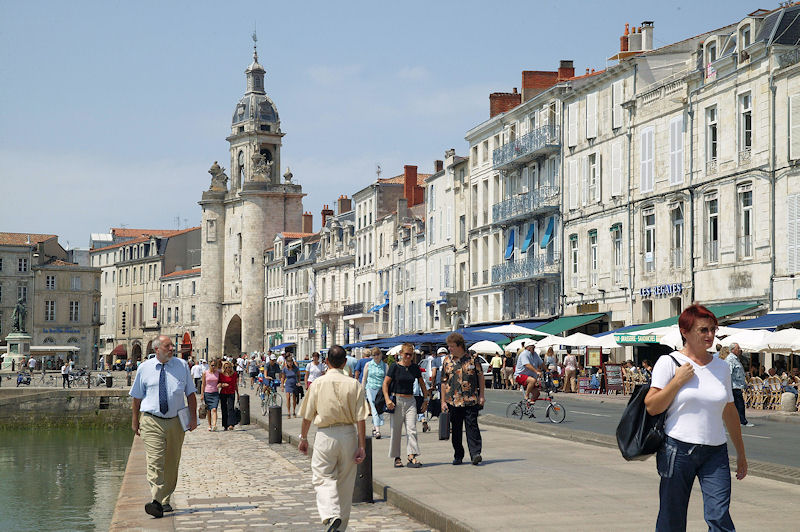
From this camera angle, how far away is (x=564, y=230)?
4644 centimetres

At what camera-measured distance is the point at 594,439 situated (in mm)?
16750

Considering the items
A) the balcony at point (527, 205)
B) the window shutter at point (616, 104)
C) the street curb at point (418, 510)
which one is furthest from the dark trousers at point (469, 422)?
the balcony at point (527, 205)

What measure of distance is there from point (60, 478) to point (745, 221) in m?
19.7

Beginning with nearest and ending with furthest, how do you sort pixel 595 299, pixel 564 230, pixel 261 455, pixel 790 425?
pixel 261 455, pixel 790 425, pixel 595 299, pixel 564 230

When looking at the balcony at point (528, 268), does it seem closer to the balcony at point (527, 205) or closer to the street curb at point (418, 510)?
the balcony at point (527, 205)

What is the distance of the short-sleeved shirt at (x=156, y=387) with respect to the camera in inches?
430

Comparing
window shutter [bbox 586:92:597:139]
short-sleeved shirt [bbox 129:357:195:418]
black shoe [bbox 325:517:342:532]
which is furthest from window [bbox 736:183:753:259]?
black shoe [bbox 325:517:342:532]

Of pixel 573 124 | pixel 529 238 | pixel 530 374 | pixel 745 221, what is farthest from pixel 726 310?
pixel 529 238

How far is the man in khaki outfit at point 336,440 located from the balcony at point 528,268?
37.9 m

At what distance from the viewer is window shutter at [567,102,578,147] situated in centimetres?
4569

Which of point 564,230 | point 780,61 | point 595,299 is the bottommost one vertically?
point 595,299

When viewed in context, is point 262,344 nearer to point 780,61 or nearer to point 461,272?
point 461,272

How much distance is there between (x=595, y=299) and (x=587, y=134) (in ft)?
20.8

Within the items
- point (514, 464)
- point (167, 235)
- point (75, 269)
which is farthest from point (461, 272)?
point (167, 235)
